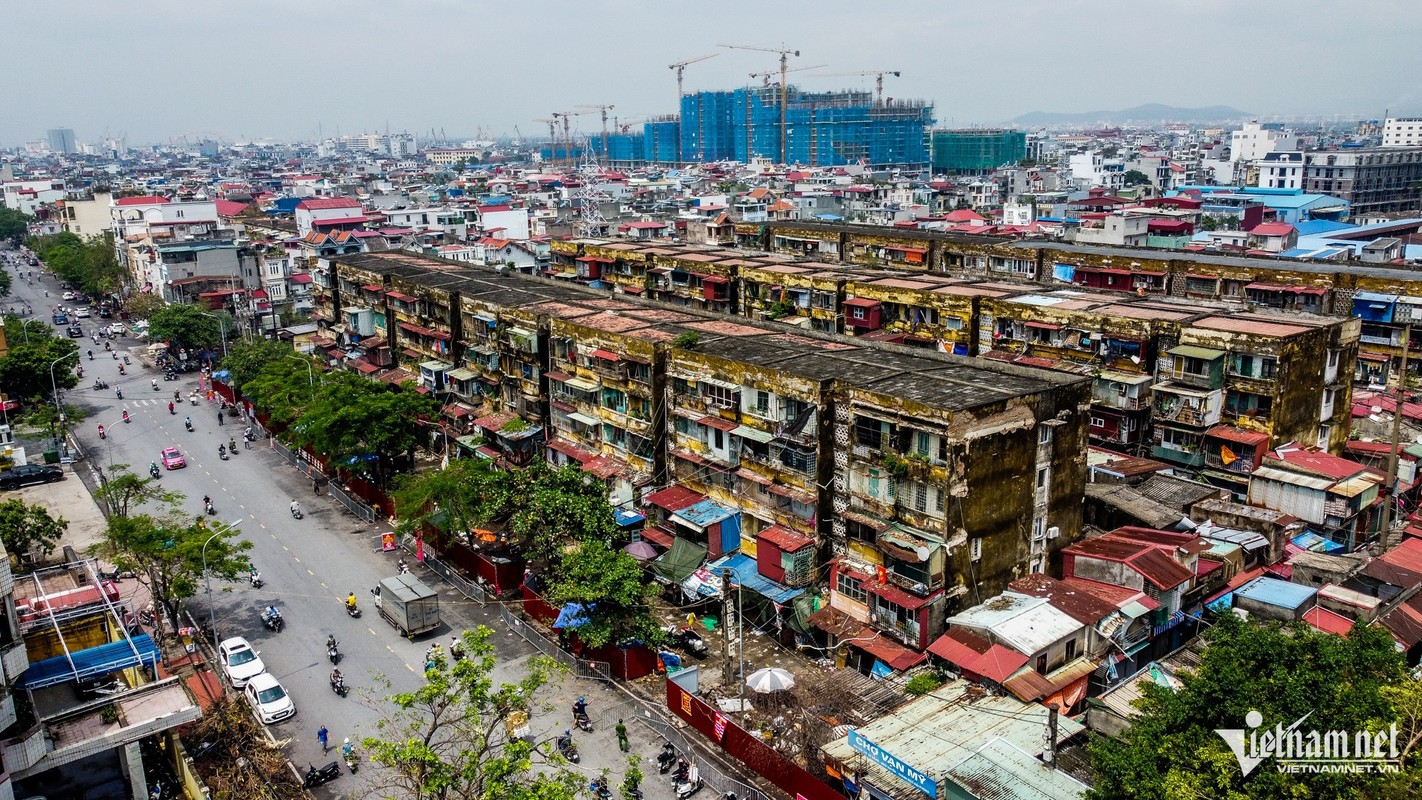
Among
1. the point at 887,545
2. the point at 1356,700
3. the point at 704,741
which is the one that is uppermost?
the point at 1356,700

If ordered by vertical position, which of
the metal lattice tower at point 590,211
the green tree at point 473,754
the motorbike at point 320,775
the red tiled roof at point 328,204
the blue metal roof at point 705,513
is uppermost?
the red tiled roof at point 328,204

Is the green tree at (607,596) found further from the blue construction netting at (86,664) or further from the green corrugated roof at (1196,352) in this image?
the green corrugated roof at (1196,352)

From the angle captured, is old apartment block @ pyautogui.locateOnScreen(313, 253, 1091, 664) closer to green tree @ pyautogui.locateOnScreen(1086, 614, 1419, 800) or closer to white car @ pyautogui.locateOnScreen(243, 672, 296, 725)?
green tree @ pyautogui.locateOnScreen(1086, 614, 1419, 800)

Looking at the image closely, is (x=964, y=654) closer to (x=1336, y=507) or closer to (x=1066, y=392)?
(x=1066, y=392)

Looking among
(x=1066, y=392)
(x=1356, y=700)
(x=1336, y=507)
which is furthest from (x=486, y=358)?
(x=1356, y=700)

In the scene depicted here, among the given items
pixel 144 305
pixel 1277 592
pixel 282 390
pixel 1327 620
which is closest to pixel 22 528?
pixel 282 390

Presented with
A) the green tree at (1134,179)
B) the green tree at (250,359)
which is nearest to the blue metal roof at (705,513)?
the green tree at (250,359)
